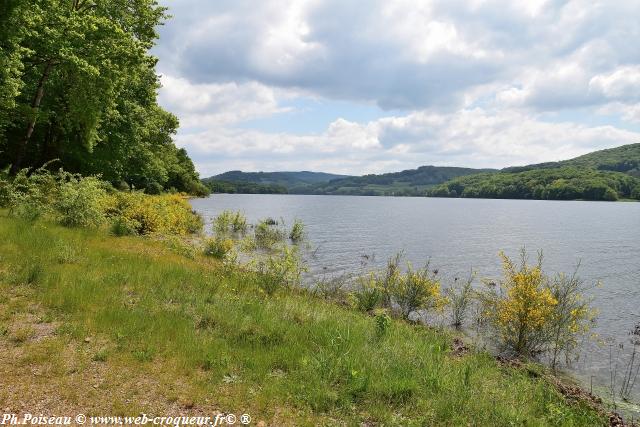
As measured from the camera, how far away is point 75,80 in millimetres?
23578

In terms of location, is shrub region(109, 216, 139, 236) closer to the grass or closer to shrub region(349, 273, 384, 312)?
the grass

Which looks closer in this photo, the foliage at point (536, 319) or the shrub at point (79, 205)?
the foliage at point (536, 319)

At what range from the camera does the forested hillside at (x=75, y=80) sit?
60.9ft

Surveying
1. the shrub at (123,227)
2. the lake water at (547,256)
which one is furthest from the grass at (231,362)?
the shrub at (123,227)

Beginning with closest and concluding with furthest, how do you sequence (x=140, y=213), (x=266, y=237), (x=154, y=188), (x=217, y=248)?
(x=217, y=248), (x=140, y=213), (x=266, y=237), (x=154, y=188)

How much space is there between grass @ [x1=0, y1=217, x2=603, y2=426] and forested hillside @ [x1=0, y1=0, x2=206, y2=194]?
503 inches

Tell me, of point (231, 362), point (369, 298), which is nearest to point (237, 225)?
point (369, 298)

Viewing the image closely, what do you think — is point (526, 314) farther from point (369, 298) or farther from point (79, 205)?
point (79, 205)

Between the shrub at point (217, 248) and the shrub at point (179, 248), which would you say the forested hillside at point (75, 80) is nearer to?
the shrub at point (179, 248)

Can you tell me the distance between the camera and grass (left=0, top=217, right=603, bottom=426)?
6227 mm

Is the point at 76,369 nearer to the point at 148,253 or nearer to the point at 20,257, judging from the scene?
the point at 20,257

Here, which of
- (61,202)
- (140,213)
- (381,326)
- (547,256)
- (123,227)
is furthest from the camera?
(547,256)

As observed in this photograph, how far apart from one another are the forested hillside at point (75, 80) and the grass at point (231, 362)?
42.0 ft

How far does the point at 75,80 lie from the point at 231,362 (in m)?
23.0
